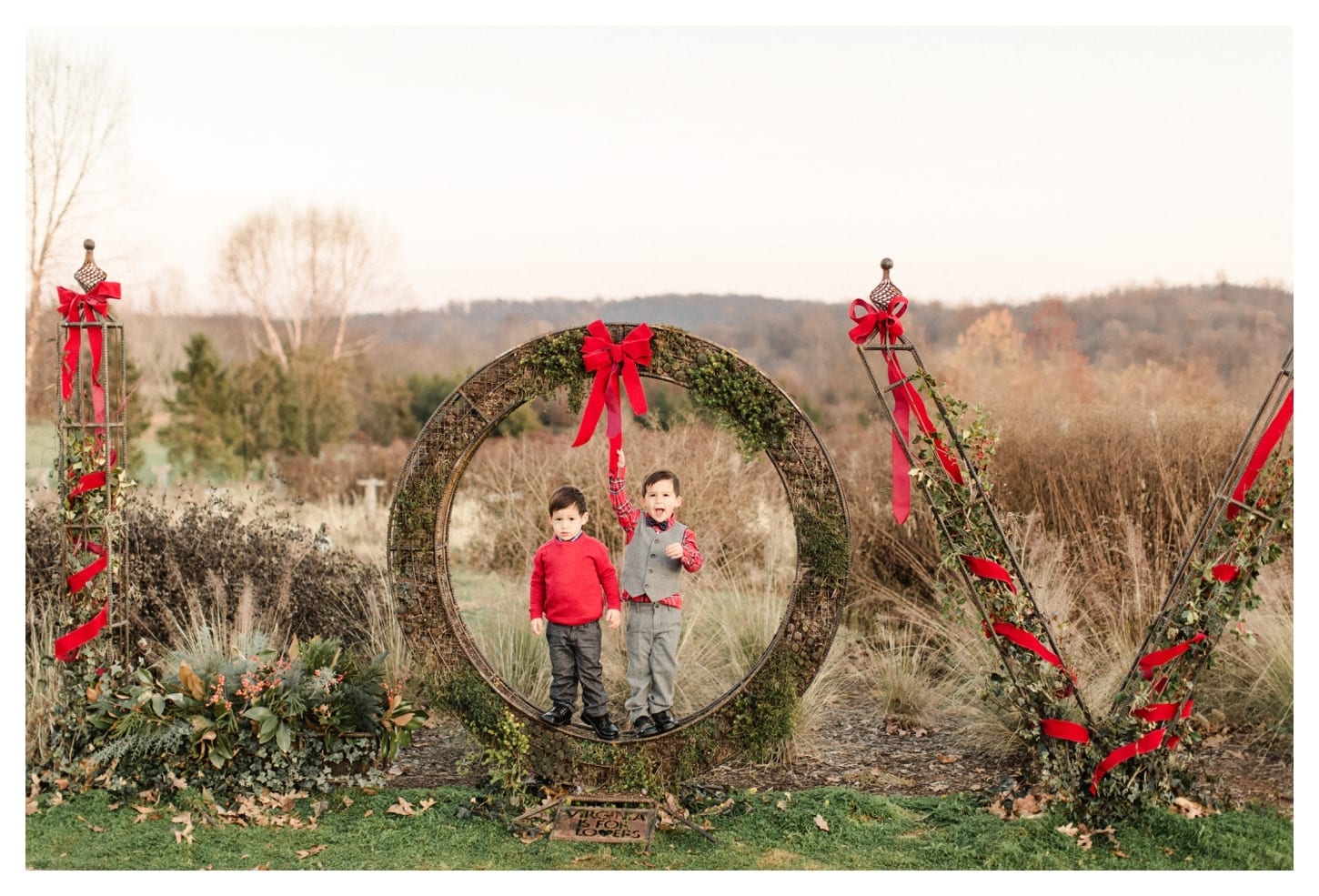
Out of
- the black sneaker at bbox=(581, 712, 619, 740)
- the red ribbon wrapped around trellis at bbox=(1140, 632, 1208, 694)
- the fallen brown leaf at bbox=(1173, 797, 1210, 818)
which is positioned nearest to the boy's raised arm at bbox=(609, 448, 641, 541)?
the black sneaker at bbox=(581, 712, 619, 740)

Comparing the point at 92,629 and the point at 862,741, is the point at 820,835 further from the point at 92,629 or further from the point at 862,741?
the point at 92,629

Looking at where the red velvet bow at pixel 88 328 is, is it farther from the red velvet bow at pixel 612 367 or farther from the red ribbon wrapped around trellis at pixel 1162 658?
the red ribbon wrapped around trellis at pixel 1162 658

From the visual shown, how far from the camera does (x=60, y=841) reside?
4.90 m

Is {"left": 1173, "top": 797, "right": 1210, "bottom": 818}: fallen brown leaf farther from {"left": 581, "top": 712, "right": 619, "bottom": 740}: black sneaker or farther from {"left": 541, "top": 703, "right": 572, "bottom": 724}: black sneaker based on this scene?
{"left": 541, "top": 703, "right": 572, "bottom": 724}: black sneaker

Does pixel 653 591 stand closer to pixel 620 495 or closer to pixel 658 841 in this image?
pixel 620 495

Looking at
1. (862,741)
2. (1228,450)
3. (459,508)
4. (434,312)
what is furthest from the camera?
(434,312)

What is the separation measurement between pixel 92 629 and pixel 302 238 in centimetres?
Answer: 1169

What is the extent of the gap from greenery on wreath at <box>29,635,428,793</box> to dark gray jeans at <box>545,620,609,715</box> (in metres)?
0.80

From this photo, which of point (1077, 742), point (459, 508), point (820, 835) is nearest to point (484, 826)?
point (820, 835)

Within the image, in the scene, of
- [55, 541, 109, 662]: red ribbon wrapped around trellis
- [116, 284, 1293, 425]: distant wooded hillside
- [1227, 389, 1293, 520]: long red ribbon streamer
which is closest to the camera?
[1227, 389, 1293, 520]: long red ribbon streamer

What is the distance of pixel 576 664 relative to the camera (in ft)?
17.0

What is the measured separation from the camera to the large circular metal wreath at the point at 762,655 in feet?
15.8

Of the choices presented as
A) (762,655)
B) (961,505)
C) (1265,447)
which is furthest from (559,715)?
(1265,447)

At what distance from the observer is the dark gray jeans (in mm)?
5070
